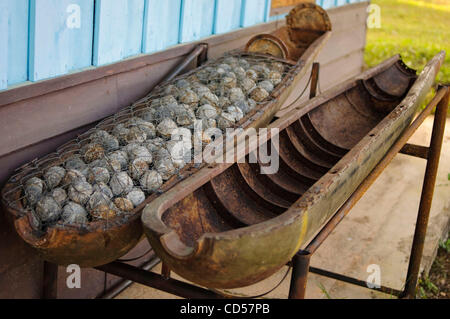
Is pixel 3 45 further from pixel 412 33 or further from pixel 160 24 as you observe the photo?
pixel 412 33

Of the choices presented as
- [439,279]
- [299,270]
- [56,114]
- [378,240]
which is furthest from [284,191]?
[439,279]

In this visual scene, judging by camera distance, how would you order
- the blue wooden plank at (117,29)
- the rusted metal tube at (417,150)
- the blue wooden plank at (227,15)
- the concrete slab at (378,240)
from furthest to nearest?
the blue wooden plank at (227,15) → the concrete slab at (378,240) → the rusted metal tube at (417,150) → the blue wooden plank at (117,29)

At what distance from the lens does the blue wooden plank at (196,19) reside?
3.95 m

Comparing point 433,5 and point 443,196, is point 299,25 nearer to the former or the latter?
point 443,196

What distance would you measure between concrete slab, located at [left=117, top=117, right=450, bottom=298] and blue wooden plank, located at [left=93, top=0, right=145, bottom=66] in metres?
1.65

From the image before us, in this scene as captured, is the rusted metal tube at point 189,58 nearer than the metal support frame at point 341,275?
No

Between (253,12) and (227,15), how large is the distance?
1.64 feet

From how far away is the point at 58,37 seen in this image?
2889mm

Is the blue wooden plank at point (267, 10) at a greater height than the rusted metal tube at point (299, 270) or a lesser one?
greater

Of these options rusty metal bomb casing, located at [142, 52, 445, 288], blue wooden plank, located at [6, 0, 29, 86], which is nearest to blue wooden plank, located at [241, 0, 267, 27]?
rusty metal bomb casing, located at [142, 52, 445, 288]

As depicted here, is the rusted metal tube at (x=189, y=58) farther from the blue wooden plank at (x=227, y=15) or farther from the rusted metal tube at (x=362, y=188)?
the rusted metal tube at (x=362, y=188)

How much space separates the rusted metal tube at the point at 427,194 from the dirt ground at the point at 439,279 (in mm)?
249

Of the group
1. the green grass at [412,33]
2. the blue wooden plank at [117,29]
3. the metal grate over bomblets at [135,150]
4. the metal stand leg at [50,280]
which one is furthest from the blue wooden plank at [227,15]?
the green grass at [412,33]
